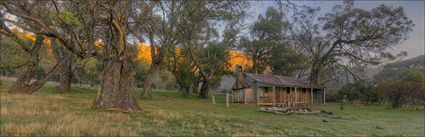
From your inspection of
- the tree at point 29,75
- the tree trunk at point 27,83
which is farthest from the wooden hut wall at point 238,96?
the tree trunk at point 27,83

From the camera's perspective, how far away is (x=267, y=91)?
124 ft

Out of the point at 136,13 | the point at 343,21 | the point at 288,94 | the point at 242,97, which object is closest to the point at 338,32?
the point at 343,21

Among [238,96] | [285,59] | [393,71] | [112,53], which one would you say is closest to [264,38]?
[285,59]

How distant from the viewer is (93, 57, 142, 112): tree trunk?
1462 centimetres

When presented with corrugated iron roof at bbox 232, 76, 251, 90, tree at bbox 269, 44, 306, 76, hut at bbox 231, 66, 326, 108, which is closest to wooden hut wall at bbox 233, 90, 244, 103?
hut at bbox 231, 66, 326, 108

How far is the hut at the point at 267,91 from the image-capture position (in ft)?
119

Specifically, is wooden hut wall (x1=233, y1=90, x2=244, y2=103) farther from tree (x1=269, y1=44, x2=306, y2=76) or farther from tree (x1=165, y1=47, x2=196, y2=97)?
tree (x1=269, y1=44, x2=306, y2=76)

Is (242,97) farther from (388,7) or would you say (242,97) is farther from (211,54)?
(388,7)

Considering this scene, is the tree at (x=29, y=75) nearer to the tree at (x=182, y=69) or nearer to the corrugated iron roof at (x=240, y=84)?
the corrugated iron roof at (x=240, y=84)

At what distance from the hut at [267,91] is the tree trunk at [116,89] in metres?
21.8

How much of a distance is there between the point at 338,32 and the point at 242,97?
58.7 ft

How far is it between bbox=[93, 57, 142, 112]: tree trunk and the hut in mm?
21772

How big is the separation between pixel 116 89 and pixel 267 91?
25.2 metres

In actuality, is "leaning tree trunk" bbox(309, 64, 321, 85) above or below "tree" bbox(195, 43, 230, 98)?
below
